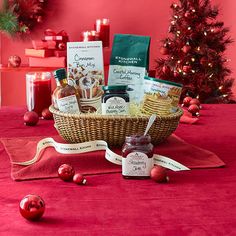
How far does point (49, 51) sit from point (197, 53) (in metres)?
1.12

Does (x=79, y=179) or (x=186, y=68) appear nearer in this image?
(x=79, y=179)

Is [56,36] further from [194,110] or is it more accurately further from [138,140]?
[138,140]

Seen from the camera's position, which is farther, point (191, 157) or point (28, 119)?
point (28, 119)

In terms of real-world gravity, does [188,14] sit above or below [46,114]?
above

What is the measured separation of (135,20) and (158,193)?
11.9 feet

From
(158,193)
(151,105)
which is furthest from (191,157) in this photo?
(158,193)

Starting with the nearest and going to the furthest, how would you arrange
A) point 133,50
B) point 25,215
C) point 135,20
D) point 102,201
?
point 25,215
point 102,201
point 133,50
point 135,20

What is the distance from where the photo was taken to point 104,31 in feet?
14.1

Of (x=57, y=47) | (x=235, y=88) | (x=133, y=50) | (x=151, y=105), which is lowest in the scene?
(x=235, y=88)

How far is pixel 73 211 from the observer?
99 cm

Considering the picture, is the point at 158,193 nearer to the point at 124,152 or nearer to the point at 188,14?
the point at 124,152

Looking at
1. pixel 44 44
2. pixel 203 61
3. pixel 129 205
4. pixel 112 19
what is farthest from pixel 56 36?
pixel 129 205

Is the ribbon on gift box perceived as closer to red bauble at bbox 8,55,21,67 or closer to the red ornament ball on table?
red bauble at bbox 8,55,21,67

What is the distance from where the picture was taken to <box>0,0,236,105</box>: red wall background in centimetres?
443
